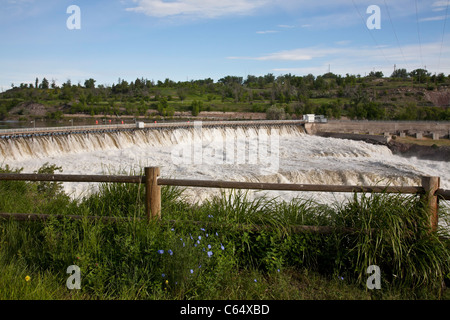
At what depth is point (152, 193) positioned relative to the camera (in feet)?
15.0

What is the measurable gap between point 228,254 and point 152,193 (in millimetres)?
1134

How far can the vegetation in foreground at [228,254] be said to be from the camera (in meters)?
3.80

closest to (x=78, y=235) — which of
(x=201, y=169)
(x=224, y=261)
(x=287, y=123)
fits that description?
(x=224, y=261)

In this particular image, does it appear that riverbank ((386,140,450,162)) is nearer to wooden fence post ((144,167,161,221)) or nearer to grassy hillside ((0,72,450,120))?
grassy hillside ((0,72,450,120))

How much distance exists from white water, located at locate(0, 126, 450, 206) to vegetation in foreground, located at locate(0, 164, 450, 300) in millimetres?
8369

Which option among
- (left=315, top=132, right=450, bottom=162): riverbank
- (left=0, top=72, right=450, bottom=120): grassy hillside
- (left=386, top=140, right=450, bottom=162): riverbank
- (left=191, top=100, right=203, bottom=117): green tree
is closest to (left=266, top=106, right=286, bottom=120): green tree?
(left=0, top=72, right=450, bottom=120): grassy hillside

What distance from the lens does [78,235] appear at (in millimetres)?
4230

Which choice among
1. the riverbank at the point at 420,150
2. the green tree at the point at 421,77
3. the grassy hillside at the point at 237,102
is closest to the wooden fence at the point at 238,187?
the riverbank at the point at 420,150

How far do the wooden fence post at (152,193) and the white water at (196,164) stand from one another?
27.3ft

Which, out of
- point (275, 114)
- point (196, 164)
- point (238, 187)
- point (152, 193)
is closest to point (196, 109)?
point (275, 114)

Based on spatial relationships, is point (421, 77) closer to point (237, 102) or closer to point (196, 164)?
point (237, 102)
